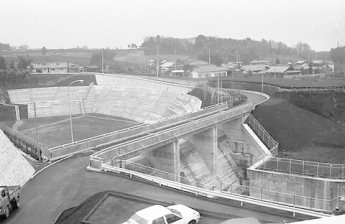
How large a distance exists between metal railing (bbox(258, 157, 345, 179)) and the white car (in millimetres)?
22508

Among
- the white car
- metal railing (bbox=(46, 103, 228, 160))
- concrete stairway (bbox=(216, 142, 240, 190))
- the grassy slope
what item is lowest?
concrete stairway (bbox=(216, 142, 240, 190))

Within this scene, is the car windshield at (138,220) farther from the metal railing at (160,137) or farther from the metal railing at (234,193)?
the metal railing at (160,137)

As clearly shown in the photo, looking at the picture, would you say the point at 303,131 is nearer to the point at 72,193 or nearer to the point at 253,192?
the point at 253,192

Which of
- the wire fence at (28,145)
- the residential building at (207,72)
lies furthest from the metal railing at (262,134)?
the residential building at (207,72)

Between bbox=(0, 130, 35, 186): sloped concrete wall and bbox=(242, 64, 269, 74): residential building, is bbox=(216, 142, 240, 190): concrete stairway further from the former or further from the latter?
bbox=(242, 64, 269, 74): residential building

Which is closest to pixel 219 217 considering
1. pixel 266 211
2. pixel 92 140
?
pixel 266 211

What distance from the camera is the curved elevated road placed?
798 inches

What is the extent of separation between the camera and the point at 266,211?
1862 cm

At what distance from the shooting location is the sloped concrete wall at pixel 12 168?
2940cm

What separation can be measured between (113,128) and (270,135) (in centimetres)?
2558

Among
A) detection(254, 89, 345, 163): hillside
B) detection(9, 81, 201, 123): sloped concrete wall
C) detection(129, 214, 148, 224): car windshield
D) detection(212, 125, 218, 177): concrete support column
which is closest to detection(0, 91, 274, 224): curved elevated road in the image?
detection(129, 214, 148, 224): car windshield

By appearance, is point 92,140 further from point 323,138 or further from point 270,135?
point 323,138

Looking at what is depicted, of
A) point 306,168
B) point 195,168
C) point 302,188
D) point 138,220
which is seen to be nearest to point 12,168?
point 138,220

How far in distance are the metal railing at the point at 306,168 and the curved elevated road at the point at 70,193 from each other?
63.1 ft
